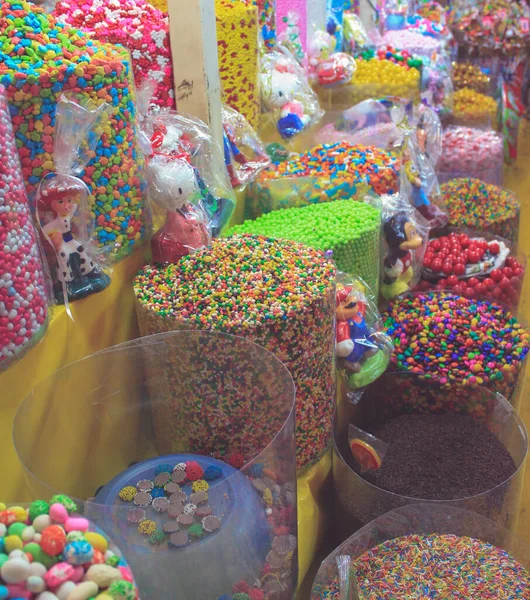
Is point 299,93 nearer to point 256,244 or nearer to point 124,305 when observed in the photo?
point 256,244

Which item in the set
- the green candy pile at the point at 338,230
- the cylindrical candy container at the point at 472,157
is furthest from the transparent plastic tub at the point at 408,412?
the cylindrical candy container at the point at 472,157

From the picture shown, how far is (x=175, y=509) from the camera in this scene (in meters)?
0.81

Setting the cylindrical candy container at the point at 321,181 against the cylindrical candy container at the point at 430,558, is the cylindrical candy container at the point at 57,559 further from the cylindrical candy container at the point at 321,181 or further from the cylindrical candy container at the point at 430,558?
the cylindrical candy container at the point at 321,181

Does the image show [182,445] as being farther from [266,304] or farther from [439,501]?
[439,501]

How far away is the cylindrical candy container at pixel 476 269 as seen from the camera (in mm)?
1863

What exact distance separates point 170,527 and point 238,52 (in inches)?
44.4

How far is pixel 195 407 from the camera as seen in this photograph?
1040mm

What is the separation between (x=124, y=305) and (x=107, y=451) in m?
0.26

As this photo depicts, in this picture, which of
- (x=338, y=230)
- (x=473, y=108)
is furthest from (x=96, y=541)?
(x=473, y=108)

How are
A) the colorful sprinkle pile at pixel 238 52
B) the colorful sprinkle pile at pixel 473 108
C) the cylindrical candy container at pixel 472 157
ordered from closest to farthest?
the colorful sprinkle pile at pixel 238 52 → the cylindrical candy container at pixel 472 157 → the colorful sprinkle pile at pixel 473 108

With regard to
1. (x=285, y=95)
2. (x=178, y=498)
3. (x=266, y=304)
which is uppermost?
(x=285, y=95)

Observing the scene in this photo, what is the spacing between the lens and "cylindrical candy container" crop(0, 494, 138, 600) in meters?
0.50

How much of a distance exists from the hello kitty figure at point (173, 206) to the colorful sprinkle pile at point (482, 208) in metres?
1.23

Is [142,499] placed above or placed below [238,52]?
below
